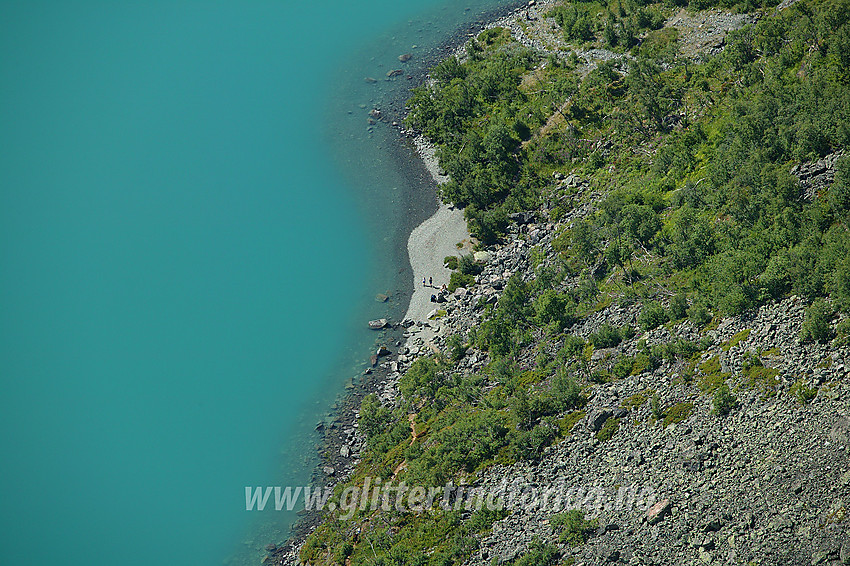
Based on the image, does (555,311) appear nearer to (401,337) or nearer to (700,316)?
(700,316)

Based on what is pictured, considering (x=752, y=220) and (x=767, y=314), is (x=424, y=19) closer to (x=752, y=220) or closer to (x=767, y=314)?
(x=752, y=220)

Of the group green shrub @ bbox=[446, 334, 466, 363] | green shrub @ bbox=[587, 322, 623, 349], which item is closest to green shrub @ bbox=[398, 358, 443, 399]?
green shrub @ bbox=[446, 334, 466, 363]

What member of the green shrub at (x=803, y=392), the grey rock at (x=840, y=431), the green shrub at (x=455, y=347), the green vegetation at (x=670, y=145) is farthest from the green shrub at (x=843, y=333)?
the green shrub at (x=455, y=347)

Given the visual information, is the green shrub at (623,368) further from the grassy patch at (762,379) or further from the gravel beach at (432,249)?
the gravel beach at (432,249)

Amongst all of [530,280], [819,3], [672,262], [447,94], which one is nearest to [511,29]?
[447,94]

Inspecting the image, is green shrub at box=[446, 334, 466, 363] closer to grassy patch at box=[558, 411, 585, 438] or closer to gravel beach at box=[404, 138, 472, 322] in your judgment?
gravel beach at box=[404, 138, 472, 322]

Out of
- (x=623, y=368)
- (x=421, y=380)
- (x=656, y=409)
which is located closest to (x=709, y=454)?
(x=656, y=409)
